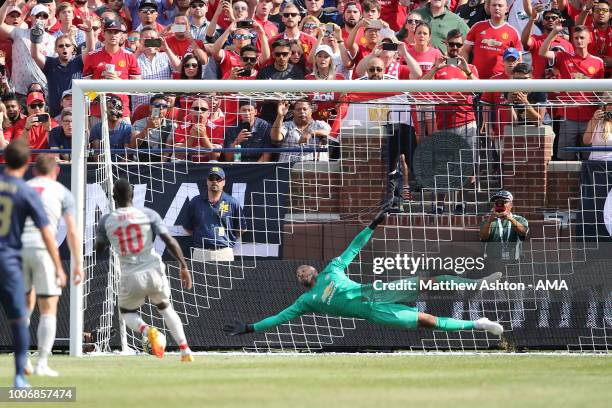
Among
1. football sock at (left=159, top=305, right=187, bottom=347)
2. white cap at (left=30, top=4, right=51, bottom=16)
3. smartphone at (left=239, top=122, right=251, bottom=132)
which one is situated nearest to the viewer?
football sock at (left=159, top=305, right=187, bottom=347)

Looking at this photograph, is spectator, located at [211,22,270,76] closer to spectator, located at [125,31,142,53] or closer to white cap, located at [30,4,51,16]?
spectator, located at [125,31,142,53]

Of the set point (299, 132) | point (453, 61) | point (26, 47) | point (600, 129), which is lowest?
point (600, 129)

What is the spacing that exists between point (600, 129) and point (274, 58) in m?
5.43

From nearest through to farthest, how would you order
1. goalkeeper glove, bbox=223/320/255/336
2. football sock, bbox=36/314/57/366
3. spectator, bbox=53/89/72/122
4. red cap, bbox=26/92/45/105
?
football sock, bbox=36/314/57/366 → goalkeeper glove, bbox=223/320/255/336 → spectator, bbox=53/89/72/122 → red cap, bbox=26/92/45/105

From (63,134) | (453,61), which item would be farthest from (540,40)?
(63,134)

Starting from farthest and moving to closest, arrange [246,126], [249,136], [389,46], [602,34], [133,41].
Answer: [133,41] → [602,34] → [389,46] → [246,126] → [249,136]

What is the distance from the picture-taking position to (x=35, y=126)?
65.2ft

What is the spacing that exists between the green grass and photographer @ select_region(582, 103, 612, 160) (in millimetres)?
3150

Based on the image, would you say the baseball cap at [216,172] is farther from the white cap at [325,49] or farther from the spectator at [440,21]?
the spectator at [440,21]

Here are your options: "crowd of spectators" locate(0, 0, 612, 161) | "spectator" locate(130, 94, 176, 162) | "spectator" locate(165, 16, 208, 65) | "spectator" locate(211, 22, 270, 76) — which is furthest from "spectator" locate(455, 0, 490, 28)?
"spectator" locate(130, 94, 176, 162)

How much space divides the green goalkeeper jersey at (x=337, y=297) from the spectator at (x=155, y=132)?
8.96ft

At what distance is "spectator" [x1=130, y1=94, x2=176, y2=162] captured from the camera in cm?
1758

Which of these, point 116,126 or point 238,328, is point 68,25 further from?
point 238,328

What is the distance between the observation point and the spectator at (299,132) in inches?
680
